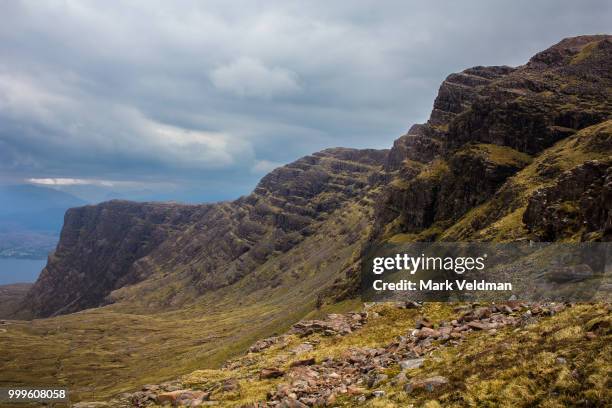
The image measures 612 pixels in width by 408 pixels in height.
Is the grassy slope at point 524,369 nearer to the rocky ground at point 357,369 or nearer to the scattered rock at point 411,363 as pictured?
the rocky ground at point 357,369

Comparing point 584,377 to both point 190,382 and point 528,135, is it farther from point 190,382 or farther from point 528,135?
point 528,135

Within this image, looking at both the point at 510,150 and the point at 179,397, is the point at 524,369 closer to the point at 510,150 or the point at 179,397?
the point at 179,397

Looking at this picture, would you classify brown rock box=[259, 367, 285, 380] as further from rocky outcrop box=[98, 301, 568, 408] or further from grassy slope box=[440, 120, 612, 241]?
grassy slope box=[440, 120, 612, 241]

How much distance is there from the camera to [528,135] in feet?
576

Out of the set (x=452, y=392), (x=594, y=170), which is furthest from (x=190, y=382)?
(x=594, y=170)

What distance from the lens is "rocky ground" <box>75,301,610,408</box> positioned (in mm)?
27141

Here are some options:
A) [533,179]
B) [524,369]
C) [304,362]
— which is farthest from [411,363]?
[533,179]

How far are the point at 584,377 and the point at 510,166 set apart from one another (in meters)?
163

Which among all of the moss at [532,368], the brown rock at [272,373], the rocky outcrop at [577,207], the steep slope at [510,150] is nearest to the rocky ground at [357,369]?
the brown rock at [272,373]

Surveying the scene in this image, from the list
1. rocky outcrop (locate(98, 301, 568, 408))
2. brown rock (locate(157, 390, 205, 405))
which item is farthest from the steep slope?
brown rock (locate(157, 390, 205, 405))

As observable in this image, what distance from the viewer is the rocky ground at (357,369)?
27.1m

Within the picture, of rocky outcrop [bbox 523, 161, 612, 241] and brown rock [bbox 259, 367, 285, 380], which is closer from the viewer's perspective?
brown rock [bbox 259, 367, 285, 380]

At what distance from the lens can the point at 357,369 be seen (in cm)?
3231

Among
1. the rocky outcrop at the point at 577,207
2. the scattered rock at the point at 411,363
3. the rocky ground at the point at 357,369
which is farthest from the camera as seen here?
the rocky outcrop at the point at 577,207
